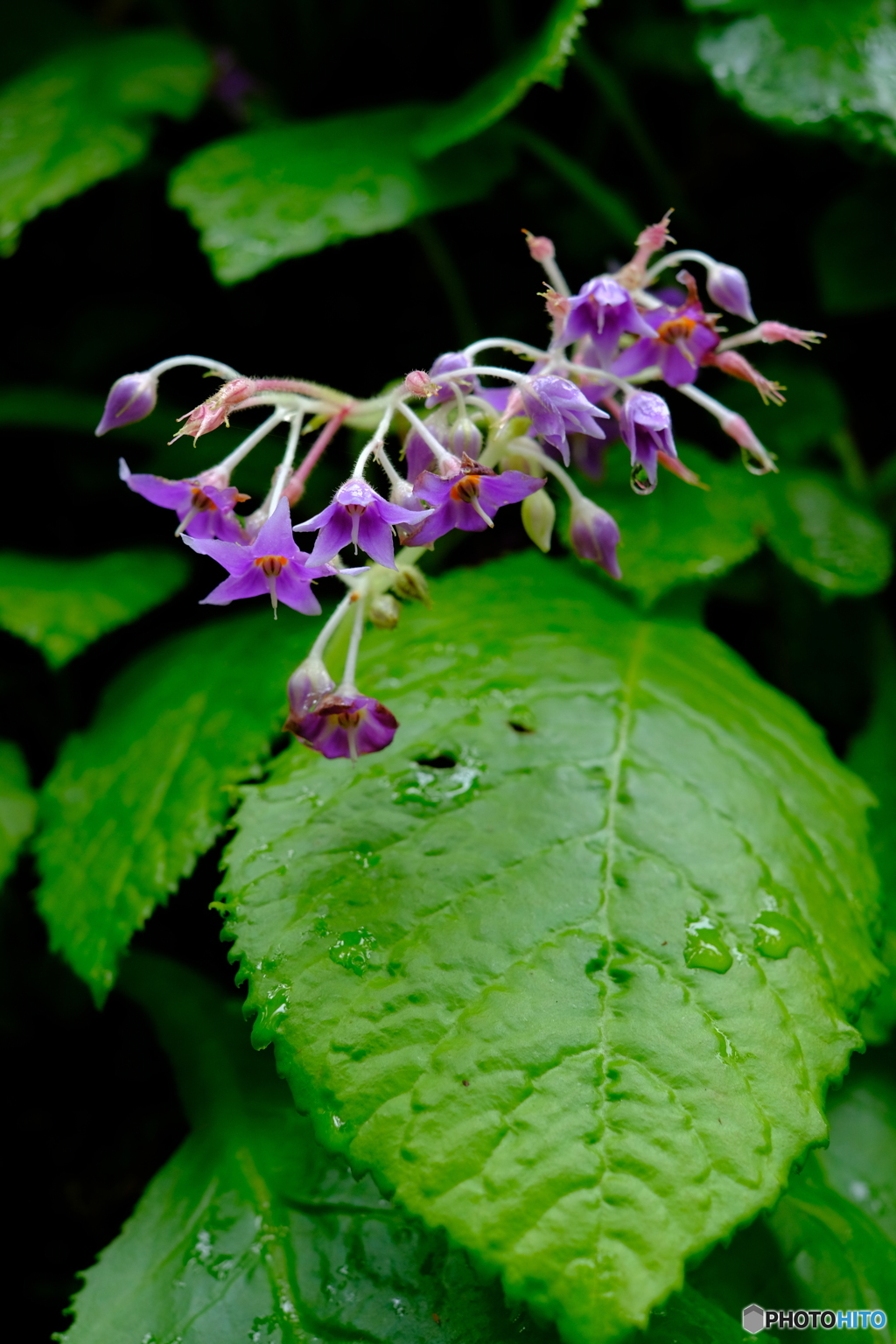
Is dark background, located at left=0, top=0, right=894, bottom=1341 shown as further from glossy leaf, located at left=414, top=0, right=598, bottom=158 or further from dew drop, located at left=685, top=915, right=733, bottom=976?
dew drop, located at left=685, top=915, right=733, bottom=976

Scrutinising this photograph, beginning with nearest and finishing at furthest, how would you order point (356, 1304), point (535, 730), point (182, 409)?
point (356, 1304)
point (535, 730)
point (182, 409)

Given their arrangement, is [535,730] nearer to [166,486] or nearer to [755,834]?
[755,834]

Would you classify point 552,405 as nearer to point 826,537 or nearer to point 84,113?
point 826,537

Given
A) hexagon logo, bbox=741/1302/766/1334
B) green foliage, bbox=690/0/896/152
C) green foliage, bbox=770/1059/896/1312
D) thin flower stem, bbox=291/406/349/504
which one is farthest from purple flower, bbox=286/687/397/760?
green foliage, bbox=690/0/896/152

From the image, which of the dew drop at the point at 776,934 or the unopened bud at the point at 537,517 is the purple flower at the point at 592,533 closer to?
the unopened bud at the point at 537,517

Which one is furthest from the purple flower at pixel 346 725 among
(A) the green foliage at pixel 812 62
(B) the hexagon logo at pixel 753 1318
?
(A) the green foliage at pixel 812 62

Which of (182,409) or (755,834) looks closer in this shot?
(755,834)

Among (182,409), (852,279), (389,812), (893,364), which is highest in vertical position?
(852,279)

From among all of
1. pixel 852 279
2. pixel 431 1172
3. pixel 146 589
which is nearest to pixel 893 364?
pixel 852 279
